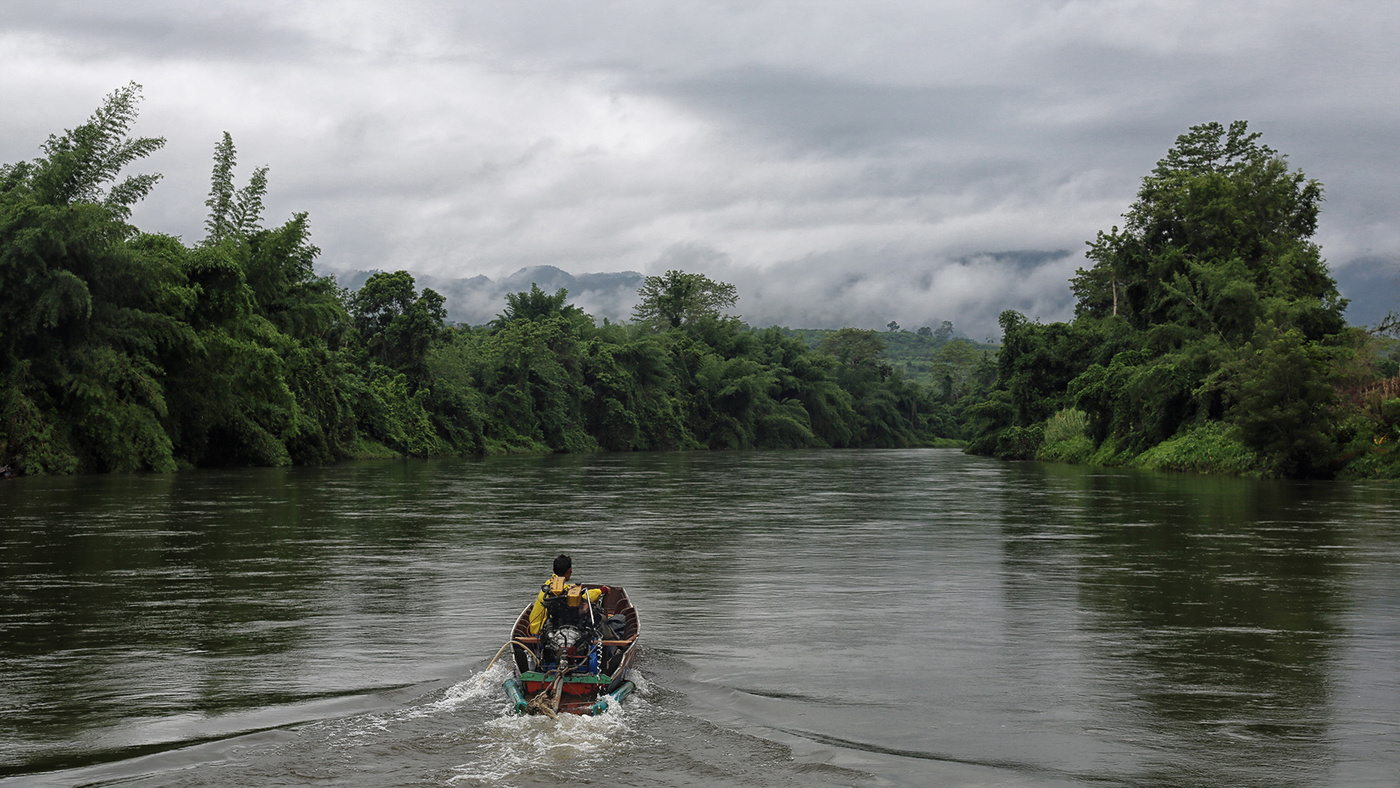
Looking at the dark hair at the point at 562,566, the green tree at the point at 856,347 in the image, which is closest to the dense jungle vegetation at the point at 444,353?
the dark hair at the point at 562,566

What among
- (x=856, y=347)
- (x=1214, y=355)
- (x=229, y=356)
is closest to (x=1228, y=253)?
(x=1214, y=355)

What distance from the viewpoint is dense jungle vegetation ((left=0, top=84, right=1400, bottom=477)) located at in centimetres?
4062

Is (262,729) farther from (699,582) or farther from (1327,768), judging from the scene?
(699,582)

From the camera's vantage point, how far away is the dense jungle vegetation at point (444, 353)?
133ft

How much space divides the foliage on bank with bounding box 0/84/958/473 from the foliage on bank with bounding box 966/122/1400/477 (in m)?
38.4

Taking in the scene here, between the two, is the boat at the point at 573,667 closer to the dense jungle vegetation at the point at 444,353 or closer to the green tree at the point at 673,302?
the dense jungle vegetation at the point at 444,353

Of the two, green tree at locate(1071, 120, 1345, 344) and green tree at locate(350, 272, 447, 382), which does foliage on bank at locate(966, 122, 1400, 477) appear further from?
green tree at locate(350, 272, 447, 382)

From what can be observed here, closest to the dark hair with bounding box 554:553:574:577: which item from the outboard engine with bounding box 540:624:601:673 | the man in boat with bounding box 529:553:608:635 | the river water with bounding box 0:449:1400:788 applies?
the man in boat with bounding box 529:553:608:635

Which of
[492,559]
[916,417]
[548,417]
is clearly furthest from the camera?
[916,417]

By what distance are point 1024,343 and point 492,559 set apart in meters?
62.8

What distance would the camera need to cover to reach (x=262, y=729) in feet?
28.6

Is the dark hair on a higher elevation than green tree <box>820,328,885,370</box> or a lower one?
lower

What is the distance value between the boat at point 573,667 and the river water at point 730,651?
199 mm

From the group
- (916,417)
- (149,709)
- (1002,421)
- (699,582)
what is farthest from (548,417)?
(149,709)
